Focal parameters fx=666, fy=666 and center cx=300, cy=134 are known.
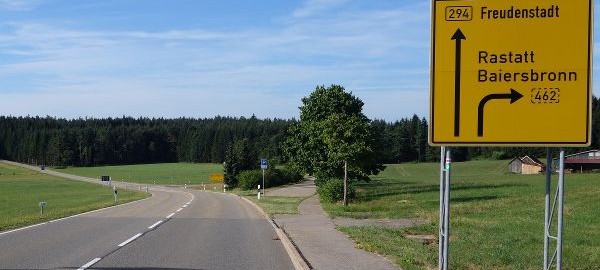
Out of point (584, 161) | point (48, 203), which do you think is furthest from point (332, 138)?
point (584, 161)

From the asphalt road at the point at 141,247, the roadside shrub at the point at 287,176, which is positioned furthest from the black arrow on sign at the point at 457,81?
Answer: the roadside shrub at the point at 287,176

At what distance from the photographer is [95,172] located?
15275cm

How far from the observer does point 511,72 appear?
265 inches

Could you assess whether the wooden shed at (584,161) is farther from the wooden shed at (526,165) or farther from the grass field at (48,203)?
the grass field at (48,203)

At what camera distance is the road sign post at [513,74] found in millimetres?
6645

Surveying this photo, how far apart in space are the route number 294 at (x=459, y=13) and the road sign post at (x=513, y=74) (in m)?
0.01

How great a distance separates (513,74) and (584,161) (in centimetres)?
9576

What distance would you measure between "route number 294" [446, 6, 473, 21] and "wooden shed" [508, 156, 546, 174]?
90981mm

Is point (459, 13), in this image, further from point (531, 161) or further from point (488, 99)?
point (531, 161)

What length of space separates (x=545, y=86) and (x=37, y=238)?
47.9 ft

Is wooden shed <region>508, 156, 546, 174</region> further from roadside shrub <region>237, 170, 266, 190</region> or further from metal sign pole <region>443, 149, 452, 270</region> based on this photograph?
metal sign pole <region>443, 149, 452, 270</region>

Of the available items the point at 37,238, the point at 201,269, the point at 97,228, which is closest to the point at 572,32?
the point at 201,269

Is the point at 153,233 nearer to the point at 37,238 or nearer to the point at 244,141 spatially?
the point at 37,238

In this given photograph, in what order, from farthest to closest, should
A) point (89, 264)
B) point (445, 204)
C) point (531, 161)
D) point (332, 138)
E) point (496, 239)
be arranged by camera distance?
point (531, 161), point (332, 138), point (496, 239), point (89, 264), point (445, 204)
